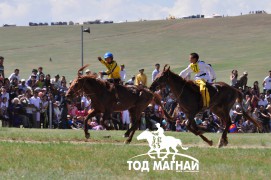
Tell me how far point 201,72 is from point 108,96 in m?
2.92

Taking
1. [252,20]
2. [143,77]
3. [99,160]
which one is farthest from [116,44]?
[99,160]

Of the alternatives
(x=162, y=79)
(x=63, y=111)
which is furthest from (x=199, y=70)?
(x=63, y=111)

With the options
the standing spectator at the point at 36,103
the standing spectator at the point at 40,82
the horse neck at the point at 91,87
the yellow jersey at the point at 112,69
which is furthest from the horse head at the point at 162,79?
the standing spectator at the point at 40,82

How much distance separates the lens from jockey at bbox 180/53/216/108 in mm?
19828

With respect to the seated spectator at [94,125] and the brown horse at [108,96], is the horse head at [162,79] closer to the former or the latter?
the brown horse at [108,96]

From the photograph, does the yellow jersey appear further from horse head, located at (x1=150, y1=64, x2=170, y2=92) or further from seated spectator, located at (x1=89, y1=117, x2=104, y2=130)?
seated spectator, located at (x1=89, y1=117, x2=104, y2=130)

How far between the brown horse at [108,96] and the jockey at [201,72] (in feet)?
7.20

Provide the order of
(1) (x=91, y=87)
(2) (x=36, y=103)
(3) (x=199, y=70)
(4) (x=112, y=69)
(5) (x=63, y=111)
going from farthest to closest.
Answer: (5) (x=63, y=111) → (2) (x=36, y=103) → (4) (x=112, y=69) → (1) (x=91, y=87) → (3) (x=199, y=70)

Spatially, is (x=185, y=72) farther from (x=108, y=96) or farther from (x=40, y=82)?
(x=40, y=82)

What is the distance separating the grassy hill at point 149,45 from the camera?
67.4 meters

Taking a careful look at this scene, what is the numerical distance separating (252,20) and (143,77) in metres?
67.8

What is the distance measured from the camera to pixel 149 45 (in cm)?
8481

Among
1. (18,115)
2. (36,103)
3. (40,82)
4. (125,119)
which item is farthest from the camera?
(40,82)

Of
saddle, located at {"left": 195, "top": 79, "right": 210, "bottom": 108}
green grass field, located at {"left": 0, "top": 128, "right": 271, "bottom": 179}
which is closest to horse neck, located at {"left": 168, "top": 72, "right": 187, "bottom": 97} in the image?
saddle, located at {"left": 195, "top": 79, "right": 210, "bottom": 108}
